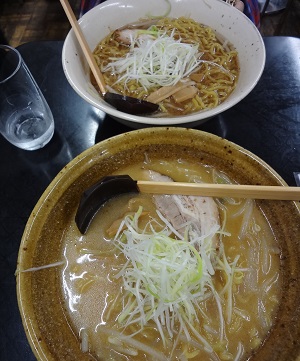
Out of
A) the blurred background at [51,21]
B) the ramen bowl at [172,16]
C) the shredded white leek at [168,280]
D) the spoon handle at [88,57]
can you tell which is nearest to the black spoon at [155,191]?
the shredded white leek at [168,280]

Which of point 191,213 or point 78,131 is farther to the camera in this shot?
point 78,131

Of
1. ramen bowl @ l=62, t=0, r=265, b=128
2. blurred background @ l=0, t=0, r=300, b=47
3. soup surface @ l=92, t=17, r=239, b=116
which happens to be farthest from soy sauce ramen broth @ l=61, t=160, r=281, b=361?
blurred background @ l=0, t=0, r=300, b=47

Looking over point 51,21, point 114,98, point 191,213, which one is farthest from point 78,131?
point 51,21

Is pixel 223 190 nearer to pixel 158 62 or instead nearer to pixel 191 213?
pixel 191 213

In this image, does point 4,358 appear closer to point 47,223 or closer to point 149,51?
point 47,223

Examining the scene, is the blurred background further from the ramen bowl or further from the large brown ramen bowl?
the large brown ramen bowl

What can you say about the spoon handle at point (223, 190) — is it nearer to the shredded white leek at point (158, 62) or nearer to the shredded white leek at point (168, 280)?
the shredded white leek at point (168, 280)

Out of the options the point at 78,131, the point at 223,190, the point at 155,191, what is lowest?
the point at 78,131

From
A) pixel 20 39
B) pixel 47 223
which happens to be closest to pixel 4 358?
pixel 47 223
